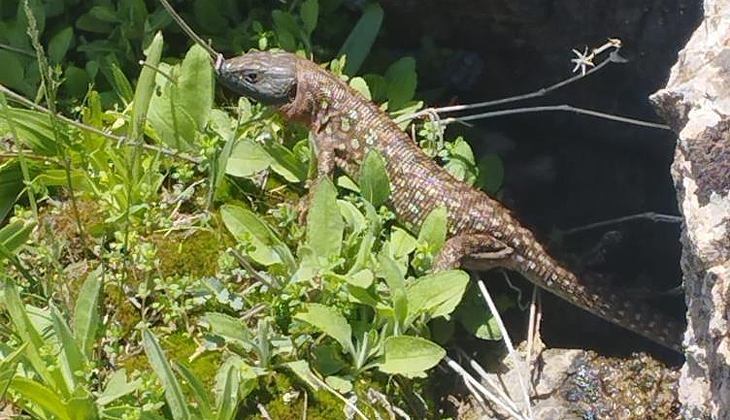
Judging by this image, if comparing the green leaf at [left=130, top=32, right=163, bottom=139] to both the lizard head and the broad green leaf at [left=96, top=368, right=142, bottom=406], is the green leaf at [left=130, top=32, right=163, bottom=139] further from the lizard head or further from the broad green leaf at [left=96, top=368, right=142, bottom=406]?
the broad green leaf at [left=96, top=368, right=142, bottom=406]

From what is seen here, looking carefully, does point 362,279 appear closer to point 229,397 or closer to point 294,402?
point 294,402

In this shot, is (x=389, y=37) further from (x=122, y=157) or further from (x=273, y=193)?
(x=122, y=157)

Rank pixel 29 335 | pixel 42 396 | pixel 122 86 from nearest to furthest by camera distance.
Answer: pixel 42 396
pixel 29 335
pixel 122 86

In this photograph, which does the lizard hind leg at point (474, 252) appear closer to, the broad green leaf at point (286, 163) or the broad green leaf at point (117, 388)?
the broad green leaf at point (286, 163)

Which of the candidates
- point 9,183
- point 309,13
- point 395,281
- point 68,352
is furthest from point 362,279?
point 9,183

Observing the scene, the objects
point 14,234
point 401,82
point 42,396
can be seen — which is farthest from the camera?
point 401,82

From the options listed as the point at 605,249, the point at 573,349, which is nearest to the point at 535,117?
Result: the point at 605,249
